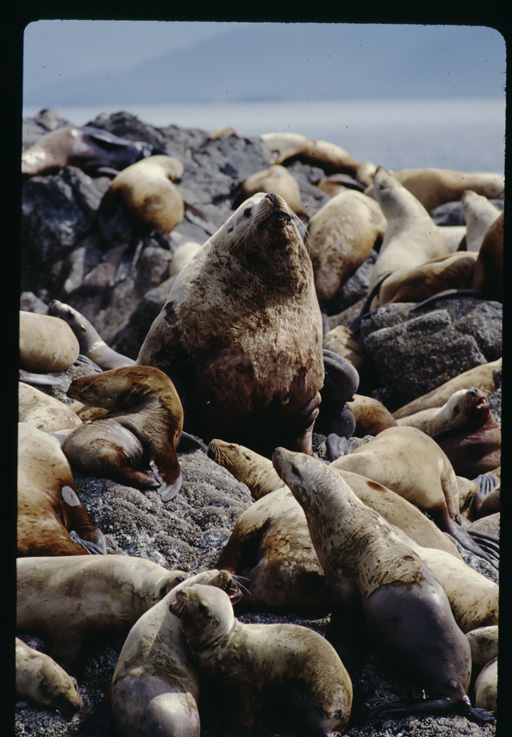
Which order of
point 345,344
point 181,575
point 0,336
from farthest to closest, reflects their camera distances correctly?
point 345,344
point 181,575
point 0,336

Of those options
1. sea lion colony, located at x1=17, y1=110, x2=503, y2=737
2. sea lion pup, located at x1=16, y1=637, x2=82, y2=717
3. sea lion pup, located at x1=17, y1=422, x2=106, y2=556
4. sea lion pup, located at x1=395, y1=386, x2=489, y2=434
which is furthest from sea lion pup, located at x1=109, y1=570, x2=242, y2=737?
sea lion pup, located at x1=395, y1=386, x2=489, y2=434

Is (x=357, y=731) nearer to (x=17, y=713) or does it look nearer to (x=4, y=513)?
(x=17, y=713)

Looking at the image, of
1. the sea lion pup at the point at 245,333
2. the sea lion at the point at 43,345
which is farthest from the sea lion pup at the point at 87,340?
the sea lion pup at the point at 245,333

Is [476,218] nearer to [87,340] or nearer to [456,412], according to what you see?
[456,412]

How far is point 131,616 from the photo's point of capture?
101 inches

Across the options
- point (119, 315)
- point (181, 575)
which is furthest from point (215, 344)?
point (119, 315)

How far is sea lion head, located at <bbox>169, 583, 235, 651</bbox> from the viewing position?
7.55 feet

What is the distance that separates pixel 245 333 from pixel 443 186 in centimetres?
1183

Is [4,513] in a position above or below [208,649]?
above

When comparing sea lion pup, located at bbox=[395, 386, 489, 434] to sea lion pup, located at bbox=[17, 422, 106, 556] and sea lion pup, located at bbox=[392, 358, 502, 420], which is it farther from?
sea lion pup, located at bbox=[17, 422, 106, 556]

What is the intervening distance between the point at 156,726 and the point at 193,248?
35.1ft

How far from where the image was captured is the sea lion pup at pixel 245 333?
15.5ft

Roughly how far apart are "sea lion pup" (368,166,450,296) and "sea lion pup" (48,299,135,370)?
4531 millimetres

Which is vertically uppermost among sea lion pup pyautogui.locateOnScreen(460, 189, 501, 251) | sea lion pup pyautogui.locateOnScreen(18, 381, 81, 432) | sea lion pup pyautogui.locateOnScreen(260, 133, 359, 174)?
sea lion pup pyautogui.locateOnScreen(18, 381, 81, 432)
